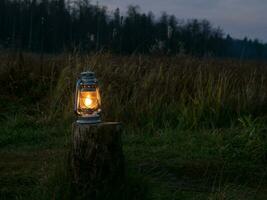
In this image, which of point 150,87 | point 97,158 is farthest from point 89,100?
point 150,87

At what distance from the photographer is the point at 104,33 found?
22.5m

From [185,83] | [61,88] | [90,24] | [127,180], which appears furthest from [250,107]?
[90,24]

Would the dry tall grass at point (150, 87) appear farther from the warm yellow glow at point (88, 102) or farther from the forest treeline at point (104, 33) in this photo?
the warm yellow glow at point (88, 102)

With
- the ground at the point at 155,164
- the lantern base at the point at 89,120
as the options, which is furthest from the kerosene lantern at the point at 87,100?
the ground at the point at 155,164

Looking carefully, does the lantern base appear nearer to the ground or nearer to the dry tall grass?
the ground

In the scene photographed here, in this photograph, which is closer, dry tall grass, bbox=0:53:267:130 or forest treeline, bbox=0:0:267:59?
dry tall grass, bbox=0:53:267:130

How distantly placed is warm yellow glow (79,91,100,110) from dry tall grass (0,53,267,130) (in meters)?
3.56

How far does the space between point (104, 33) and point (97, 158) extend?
19010 mm

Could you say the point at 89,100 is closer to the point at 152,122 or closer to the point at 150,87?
the point at 152,122

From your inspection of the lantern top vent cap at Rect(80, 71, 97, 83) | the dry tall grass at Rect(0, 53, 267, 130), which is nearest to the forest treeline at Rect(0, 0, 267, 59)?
the dry tall grass at Rect(0, 53, 267, 130)

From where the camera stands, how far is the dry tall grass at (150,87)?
25.2ft

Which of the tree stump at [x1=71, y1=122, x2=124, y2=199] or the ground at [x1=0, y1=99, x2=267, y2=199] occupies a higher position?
the tree stump at [x1=71, y1=122, x2=124, y2=199]

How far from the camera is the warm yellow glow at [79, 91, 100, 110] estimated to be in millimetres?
3850

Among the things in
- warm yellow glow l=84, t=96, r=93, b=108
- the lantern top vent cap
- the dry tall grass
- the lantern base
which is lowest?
the dry tall grass
